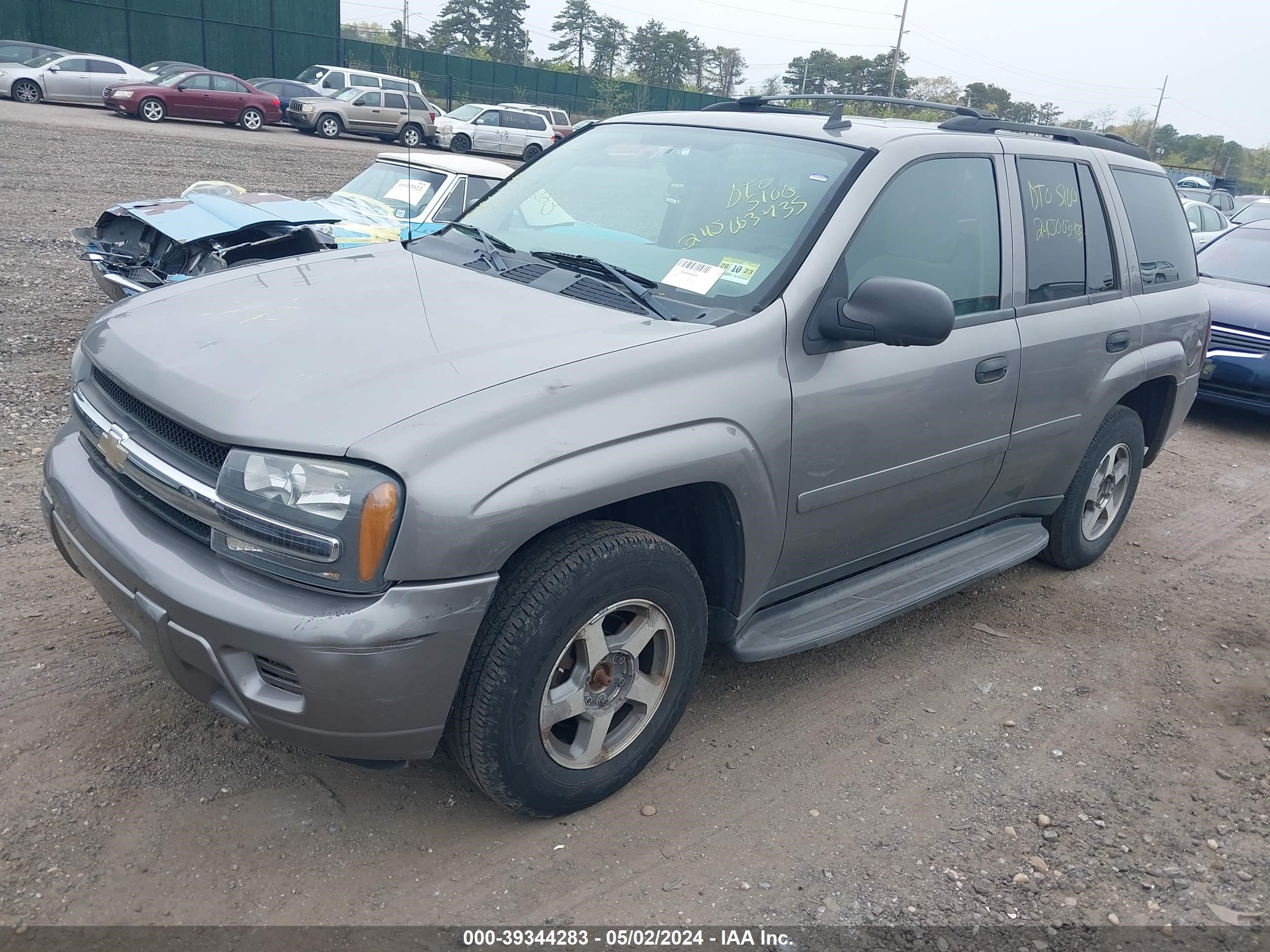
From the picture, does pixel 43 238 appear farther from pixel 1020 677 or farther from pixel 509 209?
pixel 1020 677

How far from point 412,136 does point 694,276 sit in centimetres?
2658

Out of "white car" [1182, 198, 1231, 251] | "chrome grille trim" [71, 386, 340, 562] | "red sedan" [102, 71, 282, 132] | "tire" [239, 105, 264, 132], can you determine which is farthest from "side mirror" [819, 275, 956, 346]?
"tire" [239, 105, 264, 132]

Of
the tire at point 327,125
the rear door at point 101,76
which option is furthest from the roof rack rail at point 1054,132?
the rear door at point 101,76

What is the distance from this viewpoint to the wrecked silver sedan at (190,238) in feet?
20.4

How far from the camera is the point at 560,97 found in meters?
48.2

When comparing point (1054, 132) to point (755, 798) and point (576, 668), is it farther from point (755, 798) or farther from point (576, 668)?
point (576, 668)

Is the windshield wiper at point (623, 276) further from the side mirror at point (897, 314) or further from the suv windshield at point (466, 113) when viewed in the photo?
the suv windshield at point (466, 113)

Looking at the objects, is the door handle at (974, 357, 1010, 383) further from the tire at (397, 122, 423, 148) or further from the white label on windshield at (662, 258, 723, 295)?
the tire at (397, 122, 423, 148)

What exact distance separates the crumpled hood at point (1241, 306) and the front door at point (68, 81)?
25903 mm

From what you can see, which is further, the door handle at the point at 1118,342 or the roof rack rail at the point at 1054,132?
the door handle at the point at 1118,342

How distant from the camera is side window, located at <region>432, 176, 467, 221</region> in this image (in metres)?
7.99

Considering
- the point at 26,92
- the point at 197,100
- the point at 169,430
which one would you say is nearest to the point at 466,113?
the point at 197,100

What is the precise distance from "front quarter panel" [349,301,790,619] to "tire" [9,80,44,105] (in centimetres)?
2724

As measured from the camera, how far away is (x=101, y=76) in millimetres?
24781
